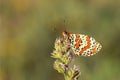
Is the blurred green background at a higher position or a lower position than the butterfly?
higher

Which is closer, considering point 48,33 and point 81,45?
point 81,45

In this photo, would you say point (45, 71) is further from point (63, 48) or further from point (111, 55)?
point (63, 48)

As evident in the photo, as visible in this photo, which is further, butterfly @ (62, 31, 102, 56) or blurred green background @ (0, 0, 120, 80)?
blurred green background @ (0, 0, 120, 80)

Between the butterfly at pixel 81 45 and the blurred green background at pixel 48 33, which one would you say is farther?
the blurred green background at pixel 48 33

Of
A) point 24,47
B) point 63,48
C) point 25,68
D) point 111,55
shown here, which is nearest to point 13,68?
point 25,68
